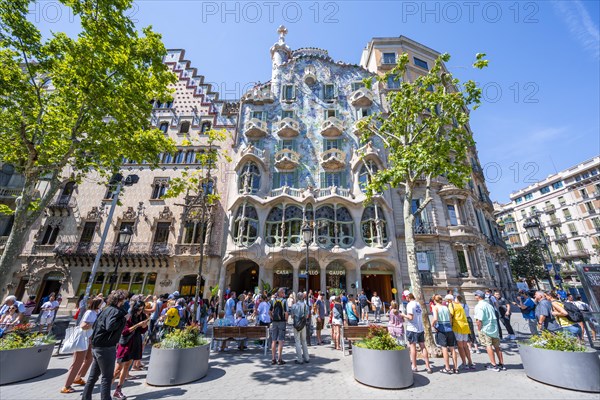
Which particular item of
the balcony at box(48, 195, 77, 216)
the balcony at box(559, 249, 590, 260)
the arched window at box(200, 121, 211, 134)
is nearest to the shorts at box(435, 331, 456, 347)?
the arched window at box(200, 121, 211, 134)

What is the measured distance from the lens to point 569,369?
5.51m

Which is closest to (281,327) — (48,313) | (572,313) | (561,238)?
(572,313)

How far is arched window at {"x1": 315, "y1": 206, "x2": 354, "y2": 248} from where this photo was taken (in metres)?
21.5

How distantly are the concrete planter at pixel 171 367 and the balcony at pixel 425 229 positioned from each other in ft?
64.7

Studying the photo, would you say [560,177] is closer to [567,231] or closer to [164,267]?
[567,231]

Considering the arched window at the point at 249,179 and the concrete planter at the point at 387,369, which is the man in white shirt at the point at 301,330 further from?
the arched window at the point at 249,179

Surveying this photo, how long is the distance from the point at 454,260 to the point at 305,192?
540 inches

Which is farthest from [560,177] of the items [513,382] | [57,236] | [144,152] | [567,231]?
[57,236]

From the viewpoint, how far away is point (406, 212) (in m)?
10.6

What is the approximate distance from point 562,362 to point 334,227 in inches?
653

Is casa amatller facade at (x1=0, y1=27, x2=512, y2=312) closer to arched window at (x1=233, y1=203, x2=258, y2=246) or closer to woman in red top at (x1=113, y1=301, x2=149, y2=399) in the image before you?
arched window at (x1=233, y1=203, x2=258, y2=246)

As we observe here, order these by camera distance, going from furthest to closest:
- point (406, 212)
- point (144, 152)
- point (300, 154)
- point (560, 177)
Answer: point (560, 177) < point (300, 154) < point (144, 152) < point (406, 212)

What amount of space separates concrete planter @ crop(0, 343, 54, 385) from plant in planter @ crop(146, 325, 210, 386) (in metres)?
3.14

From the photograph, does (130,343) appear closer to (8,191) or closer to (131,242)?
(131,242)
